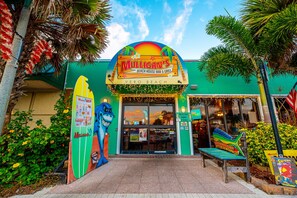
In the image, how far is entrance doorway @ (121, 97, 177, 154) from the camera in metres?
6.37

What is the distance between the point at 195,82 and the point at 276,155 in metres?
4.45

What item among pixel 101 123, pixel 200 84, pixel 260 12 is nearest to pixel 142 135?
pixel 101 123

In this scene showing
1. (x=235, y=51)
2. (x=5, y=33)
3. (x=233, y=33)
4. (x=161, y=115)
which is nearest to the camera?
(x=5, y=33)

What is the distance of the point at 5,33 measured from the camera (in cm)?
264

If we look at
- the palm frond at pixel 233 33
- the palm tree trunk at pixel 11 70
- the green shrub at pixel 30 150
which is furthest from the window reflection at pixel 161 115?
the palm tree trunk at pixel 11 70

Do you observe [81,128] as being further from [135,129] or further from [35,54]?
[135,129]

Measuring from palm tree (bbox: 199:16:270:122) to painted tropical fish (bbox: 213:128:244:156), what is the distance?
72.2 inches

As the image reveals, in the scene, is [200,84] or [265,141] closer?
[265,141]

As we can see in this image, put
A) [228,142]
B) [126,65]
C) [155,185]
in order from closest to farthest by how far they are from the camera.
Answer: [155,185] → [228,142] → [126,65]

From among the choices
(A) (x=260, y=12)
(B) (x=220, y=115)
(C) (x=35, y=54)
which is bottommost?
(B) (x=220, y=115)

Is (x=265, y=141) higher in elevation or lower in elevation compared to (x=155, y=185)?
higher

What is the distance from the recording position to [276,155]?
310 cm

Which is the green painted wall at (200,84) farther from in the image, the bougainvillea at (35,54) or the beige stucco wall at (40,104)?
the bougainvillea at (35,54)

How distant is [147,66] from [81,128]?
347cm
